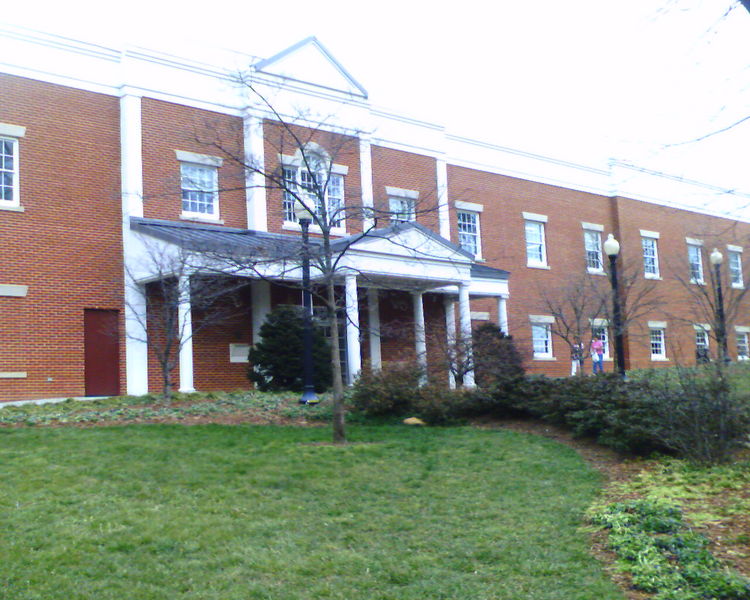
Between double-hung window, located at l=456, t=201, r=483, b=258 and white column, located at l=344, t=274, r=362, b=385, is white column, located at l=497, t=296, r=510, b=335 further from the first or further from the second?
white column, located at l=344, t=274, r=362, b=385

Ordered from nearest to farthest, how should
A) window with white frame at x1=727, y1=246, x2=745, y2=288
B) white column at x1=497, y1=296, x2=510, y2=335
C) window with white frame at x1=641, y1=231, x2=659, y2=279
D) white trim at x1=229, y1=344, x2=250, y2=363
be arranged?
white trim at x1=229, y1=344, x2=250, y2=363
white column at x1=497, y1=296, x2=510, y2=335
window with white frame at x1=641, y1=231, x2=659, y2=279
window with white frame at x1=727, y1=246, x2=745, y2=288

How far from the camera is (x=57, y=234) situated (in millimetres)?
18953

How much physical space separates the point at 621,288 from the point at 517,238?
417 cm

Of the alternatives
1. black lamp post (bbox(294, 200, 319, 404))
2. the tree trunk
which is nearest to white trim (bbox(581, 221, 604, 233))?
black lamp post (bbox(294, 200, 319, 404))

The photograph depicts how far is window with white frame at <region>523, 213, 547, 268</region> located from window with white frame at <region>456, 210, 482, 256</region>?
2694 millimetres

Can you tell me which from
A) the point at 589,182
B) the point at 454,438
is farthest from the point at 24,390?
the point at 589,182

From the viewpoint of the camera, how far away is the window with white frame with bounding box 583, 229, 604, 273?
3294 centimetres

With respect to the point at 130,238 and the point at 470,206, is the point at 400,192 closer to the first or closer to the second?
the point at 470,206

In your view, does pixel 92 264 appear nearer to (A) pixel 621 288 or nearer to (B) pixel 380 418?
(B) pixel 380 418

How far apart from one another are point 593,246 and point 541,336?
5581 millimetres

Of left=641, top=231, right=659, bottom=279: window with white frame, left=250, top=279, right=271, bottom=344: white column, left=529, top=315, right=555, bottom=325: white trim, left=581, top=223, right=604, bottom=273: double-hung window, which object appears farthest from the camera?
left=641, top=231, right=659, bottom=279: window with white frame

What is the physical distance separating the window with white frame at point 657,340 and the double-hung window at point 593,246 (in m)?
3.65

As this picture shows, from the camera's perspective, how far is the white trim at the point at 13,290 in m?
18.0

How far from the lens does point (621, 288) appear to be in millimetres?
28234
